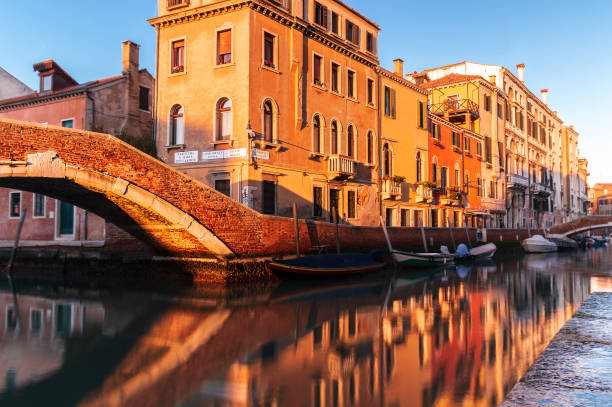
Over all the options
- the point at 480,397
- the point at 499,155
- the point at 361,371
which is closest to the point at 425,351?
the point at 361,371

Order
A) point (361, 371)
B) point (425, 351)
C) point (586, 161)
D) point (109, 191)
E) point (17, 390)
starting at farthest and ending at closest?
point (586, 161) < point (109, 191) < point (425, 351) < point (361, 371) < point (17, 390)

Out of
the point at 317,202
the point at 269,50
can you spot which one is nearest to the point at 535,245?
the point at 317,202

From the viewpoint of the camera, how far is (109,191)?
10805mm

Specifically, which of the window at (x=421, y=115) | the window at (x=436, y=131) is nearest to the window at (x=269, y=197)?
the window at (x=421, y=115)

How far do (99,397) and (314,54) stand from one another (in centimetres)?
1548

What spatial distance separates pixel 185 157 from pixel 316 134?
479cm

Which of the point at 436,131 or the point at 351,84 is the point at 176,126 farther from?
the point at 436,131

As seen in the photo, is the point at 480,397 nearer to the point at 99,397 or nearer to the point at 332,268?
the point at 99,397

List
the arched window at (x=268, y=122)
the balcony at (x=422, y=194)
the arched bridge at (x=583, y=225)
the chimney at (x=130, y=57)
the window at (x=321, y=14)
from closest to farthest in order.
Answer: the arched window at (x=268, y=122) → the window at (x=321, y=14) → the chimney at (x=130, y=57) → the balcony at (x=422, y=194) → the arched bridge at (x=583, y=225)

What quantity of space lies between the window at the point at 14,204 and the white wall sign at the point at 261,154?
1123 cm

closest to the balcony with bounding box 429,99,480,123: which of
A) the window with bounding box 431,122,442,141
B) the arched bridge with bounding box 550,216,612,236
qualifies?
the window with bounding box 431,122,442,141

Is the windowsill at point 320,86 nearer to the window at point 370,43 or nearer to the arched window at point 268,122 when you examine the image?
the arched window at point 268,122

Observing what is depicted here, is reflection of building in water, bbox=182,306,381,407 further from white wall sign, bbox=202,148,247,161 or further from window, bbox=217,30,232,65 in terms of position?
window, bbox=217,30,232,65

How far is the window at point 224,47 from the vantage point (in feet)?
51.9
